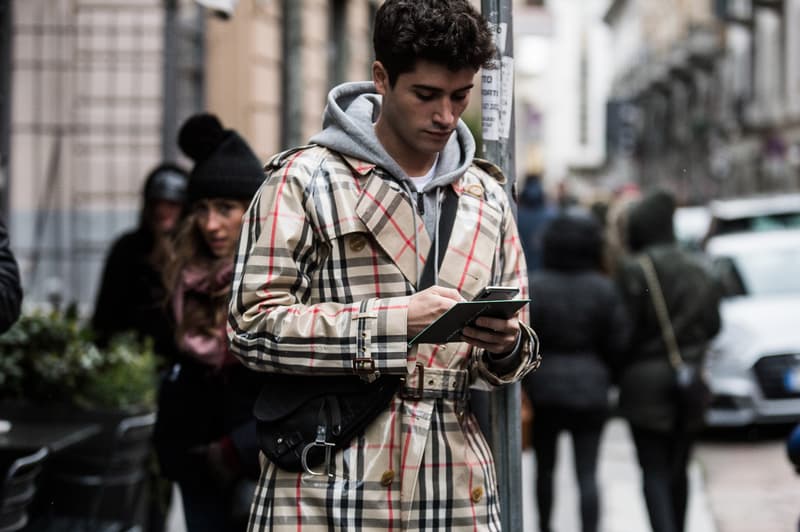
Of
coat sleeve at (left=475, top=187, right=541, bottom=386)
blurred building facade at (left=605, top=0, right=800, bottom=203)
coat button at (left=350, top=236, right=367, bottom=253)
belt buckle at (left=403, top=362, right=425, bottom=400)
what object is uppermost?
blurred building facade at (left=605, top=0, right=800, bottom=203)

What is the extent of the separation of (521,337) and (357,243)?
0.41 m

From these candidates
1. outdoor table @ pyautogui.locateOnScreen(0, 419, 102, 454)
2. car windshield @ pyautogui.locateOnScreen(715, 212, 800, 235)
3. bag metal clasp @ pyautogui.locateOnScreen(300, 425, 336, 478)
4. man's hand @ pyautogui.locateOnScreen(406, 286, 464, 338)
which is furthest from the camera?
car windshield @ pyautogui.locateOnScreen(715, 212, 800, 235)

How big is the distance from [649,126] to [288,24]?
6081 cm

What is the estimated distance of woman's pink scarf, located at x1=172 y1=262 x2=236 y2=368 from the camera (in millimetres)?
4047

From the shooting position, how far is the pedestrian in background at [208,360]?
404cm

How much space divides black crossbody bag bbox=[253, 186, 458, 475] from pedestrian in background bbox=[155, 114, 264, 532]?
1.00m

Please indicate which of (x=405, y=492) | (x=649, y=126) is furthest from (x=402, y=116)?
(x=649, y=126)

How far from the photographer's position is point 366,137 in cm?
298

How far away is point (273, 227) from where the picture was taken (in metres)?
2.89

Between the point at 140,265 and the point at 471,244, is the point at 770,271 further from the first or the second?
the point at 471,244

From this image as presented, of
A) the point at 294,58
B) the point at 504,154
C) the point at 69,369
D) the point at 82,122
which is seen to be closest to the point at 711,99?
the point at 294,58

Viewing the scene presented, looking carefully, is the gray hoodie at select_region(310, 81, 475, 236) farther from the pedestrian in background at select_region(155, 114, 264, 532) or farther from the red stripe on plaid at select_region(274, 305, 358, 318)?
the pedestrian in background at select_region(155, 114, 264, 532)

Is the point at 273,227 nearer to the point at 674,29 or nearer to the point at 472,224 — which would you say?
the point at 472,224

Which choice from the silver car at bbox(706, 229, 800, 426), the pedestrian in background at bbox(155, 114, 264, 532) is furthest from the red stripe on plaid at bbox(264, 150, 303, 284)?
the silver car at bbox(706, 229, 800, 426)
